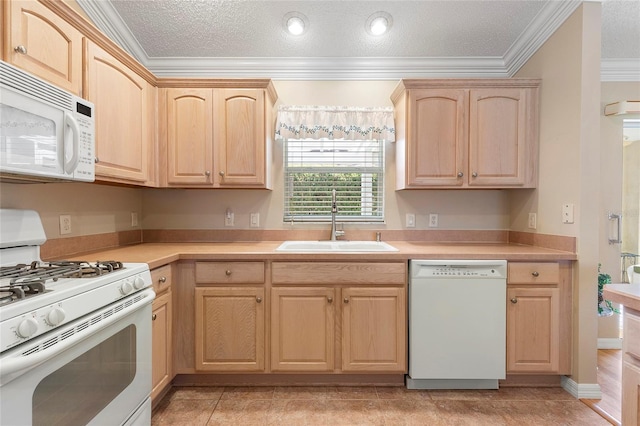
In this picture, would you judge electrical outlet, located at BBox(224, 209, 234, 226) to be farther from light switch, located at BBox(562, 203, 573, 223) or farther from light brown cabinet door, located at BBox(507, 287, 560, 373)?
light switch, located at BBox(562, 203, 573, 223)

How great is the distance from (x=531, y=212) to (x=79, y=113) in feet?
9.81

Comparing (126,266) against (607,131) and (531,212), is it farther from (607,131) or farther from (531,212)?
(607,131)

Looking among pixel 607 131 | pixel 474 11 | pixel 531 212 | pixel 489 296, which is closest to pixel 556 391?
pixel 489 296

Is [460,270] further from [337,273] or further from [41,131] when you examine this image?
[41,131]

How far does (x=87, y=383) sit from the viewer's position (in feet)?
3.81

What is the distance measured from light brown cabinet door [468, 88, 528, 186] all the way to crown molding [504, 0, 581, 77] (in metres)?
0.39

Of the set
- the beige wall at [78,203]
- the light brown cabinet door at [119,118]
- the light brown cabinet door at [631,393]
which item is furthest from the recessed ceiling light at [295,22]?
the light brown cabinet door at [631,393]

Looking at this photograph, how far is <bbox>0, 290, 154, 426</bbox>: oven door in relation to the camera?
89 cm

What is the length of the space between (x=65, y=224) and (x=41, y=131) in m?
0.86

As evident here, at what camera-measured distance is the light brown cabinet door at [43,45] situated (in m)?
1.31

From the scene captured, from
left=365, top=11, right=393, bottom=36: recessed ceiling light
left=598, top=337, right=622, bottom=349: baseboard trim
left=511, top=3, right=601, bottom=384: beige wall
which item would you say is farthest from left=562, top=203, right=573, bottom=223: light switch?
left=365, top=11, right=393, bottom=36: recessed ceiling light

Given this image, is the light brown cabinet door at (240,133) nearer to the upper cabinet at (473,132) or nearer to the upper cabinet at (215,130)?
the upper cabinet at (215,130)

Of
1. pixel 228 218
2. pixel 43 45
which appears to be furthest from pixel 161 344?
pixel 43 45

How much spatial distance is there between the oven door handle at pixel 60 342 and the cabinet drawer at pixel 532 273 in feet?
7.22
